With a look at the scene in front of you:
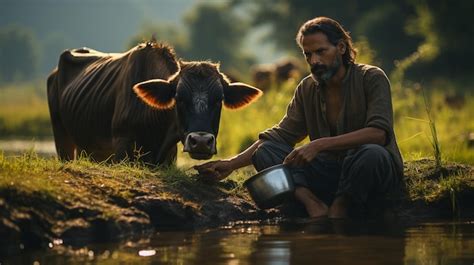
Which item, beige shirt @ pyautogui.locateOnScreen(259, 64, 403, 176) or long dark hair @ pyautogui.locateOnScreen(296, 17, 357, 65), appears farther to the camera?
long dark hair @ pyautogui.locateOnScreen(296, 17, 357, 65)

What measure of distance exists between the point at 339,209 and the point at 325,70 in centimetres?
105

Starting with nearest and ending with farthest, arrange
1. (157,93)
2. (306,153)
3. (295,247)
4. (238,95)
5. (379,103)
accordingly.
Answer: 1. (295,247)
2. (306,153)
3. (379,103)
4. (157,93)
5. (238,95)

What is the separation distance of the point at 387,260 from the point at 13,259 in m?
2.19

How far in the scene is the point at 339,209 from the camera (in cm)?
768

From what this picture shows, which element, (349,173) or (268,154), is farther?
(268,154)

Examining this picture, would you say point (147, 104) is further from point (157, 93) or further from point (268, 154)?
point (268, 154)

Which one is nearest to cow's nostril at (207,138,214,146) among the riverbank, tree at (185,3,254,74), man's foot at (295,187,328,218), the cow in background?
the riverbank

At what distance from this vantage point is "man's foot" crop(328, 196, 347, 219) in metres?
7.67

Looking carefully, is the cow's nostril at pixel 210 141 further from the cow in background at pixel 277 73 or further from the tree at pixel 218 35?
the tree at pixel 218 35

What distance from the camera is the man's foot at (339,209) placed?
7672 millimetres

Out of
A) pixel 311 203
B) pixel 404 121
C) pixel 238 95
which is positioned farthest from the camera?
pixel 404 121

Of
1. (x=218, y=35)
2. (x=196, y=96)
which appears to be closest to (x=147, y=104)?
(x=196, y=96)

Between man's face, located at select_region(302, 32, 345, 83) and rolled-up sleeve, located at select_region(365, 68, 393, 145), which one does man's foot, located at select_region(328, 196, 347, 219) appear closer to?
rolled-up sleeve, located at select_region(365, 68, 393, 145)

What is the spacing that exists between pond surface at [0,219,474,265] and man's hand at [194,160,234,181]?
67 centimetres
